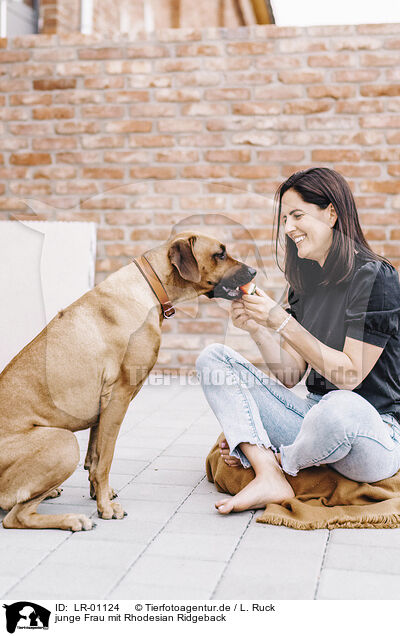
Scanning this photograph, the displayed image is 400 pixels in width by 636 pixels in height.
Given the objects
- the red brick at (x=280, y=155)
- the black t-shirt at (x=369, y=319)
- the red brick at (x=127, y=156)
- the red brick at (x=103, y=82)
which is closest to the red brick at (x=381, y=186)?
the red brick at (x=280, y=155)

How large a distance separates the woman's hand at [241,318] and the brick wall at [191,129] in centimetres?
218

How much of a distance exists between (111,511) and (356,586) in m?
0.98

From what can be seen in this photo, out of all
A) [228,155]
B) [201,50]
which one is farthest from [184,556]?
[201,50]

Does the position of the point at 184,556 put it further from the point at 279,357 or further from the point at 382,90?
the point at 382,90

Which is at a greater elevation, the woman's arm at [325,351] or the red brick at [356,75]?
the red brick at [356,75]

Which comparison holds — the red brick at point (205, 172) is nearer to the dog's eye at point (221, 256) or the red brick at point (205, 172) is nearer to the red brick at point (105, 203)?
the red brick at point (105, 203)

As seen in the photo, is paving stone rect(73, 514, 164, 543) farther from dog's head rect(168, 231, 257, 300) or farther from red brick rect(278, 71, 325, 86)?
red brick rect(278, 71, 325, 86)

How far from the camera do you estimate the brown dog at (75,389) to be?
237 cm

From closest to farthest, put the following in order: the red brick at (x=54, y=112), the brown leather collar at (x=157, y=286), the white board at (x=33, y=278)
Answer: the brown leather collar at (x=157, y=286), the white board at (x=33, y=278), the red brick at (x=54, y=112)

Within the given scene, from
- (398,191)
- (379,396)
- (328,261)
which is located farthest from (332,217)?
(398,191)

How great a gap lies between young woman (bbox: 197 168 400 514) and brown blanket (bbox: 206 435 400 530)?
5 cm

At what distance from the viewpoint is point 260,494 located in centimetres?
253

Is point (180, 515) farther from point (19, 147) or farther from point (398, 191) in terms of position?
Answer: point (19, 147)
